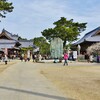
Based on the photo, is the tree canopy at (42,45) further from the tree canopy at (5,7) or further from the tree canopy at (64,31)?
the tree canopy at (5,7)

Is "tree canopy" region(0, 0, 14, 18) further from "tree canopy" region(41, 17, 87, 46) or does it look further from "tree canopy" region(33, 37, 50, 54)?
"tree canopy" region(33, 37, 50, 54)

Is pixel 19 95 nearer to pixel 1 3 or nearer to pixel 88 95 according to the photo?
pixel 88 95

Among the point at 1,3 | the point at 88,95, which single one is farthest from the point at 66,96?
the point at 1,3

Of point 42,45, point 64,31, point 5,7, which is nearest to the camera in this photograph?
point 5,7

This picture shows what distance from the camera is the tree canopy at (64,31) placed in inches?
2611

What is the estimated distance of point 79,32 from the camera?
71.0 metres

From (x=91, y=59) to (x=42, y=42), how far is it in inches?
1888

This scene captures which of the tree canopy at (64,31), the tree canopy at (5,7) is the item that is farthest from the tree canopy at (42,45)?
the tree canopy at (5,7)

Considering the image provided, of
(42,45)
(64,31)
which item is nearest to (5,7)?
(64,31)

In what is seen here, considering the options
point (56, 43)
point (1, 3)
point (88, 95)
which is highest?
point (1, 3)

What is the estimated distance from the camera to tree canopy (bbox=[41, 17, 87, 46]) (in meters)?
66.3

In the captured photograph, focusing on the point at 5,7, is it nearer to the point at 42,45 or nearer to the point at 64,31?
the point at 64,31

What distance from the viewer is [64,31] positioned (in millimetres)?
66312

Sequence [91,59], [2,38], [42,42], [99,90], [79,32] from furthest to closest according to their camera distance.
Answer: [42,42]
[2,38]
[79,32]
[91,59]
[99,90]
